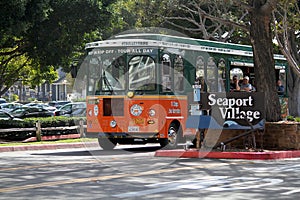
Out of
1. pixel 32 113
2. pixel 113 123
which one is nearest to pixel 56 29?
pixel 113 123

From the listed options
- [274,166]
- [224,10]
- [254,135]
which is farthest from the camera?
[224,10]

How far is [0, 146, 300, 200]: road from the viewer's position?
1093 cm

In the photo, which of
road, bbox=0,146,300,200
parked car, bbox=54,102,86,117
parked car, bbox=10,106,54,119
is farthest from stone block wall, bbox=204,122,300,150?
parked car, bbox=10,106,54,119

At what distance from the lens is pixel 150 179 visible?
508 inches

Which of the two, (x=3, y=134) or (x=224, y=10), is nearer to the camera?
(x=3, y=134)

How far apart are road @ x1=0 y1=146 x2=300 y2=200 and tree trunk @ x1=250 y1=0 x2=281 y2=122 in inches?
140

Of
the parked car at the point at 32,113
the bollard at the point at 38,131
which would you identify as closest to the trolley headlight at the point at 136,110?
the bollard at the point at 38,131

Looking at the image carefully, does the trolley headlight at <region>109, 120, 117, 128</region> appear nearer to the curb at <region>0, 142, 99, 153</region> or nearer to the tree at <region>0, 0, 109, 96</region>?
the curb at <region>0, 142, 99, 153</region>

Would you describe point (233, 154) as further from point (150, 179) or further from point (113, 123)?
point (113, 123)

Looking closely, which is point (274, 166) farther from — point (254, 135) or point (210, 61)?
point (210, 61)

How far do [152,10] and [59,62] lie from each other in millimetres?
9672

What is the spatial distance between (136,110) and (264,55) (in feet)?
14.7

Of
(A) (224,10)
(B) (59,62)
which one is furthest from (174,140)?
(A) (224,10)

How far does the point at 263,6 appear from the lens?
65.8 feet
